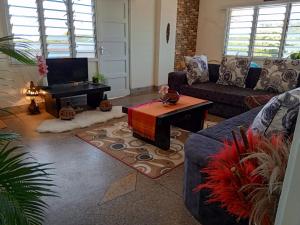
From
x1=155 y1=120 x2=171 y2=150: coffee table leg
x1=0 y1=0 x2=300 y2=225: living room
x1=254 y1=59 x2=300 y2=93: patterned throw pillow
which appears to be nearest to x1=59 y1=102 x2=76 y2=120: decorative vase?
x1=0 y1=0 x2=300 y2=225: living room

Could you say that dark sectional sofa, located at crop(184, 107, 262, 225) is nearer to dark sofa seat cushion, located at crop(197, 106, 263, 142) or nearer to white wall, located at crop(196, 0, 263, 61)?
dark sofa seat cushion, located at crop(197, 106, 263, 142)

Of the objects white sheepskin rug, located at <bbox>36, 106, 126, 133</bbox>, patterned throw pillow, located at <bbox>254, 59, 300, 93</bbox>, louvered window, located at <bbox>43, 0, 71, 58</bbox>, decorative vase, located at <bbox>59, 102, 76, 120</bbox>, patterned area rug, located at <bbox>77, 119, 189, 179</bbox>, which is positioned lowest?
patterned area rug, located at <bbox>77, 119, 189, 179</bbox>

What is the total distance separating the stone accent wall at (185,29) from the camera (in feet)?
20.3

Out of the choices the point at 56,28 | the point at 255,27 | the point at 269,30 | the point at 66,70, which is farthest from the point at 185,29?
the point at 66,70

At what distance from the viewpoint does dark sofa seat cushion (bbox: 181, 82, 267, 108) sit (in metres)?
3.48

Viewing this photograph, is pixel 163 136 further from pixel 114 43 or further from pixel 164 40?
pixel 164 40

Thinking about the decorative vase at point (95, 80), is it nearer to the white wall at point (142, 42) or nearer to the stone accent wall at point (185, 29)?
the white wall at point (142, 42)

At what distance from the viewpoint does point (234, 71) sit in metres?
3.99

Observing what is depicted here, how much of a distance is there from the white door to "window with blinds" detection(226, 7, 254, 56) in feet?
9.85

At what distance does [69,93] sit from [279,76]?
3.25 metres

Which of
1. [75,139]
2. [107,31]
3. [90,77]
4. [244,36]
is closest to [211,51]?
[244,36]

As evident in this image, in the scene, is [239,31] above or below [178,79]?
above

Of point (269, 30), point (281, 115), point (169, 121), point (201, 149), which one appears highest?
point (269, 30)

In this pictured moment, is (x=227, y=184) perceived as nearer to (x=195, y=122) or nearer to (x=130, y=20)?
(x=195, y=122)
